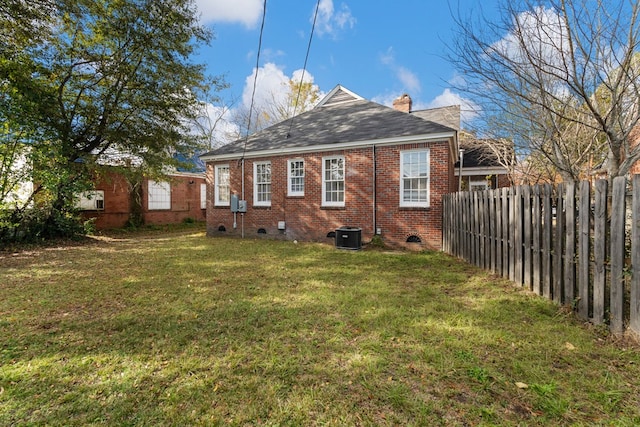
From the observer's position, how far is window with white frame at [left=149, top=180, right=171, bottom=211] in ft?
56.9

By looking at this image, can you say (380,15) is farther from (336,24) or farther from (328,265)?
(328,265)

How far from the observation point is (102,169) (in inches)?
472

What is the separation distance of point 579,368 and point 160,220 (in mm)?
18945

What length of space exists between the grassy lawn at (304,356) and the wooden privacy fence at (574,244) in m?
0.29

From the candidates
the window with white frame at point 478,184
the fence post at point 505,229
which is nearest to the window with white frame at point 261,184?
the fence post at point 505,229

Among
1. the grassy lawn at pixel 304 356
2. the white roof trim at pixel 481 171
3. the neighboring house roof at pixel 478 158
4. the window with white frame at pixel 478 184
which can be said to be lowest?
the grassy lawn at pixel 304 356

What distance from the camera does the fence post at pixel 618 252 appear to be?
309cm

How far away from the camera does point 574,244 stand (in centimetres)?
374

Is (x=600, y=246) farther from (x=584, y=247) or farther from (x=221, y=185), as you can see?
(x=221, y=185)

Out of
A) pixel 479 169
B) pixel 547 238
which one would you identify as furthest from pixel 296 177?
pixel 479 169

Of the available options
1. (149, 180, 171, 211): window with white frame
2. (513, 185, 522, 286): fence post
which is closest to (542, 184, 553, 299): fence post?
(513, 185, 522, 286): fence post

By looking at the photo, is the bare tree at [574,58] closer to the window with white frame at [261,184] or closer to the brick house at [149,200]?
the window with white frame at [261,184]

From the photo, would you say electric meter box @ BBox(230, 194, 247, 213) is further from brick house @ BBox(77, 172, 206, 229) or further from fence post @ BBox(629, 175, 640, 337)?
fence post @ BBox(629, 175, 640, 337)

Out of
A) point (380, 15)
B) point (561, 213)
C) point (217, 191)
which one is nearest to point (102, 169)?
point (217, 191)
